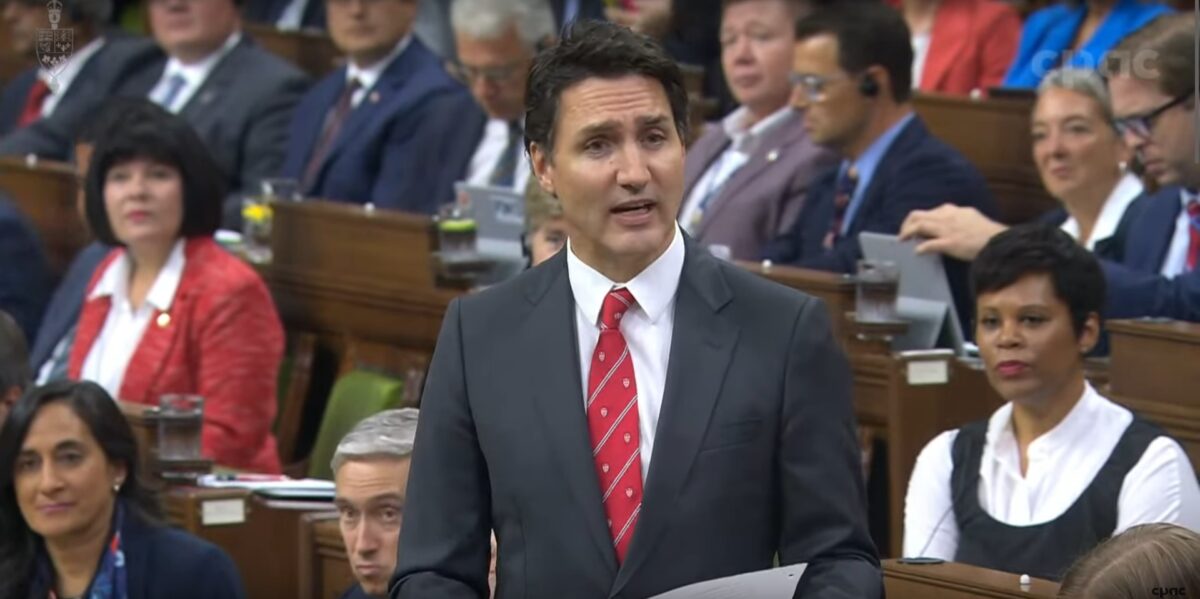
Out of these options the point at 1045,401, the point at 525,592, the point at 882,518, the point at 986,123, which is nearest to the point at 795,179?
the point at 986,123

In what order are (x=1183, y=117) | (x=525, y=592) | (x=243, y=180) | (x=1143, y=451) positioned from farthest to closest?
(x=243, y=180) < (x=1183, y=117) < (x=1143, y=451) < (x=525, y=592)

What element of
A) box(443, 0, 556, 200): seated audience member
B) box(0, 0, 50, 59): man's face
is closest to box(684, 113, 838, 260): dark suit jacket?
box(443, 0, 556, 200): seated audience member

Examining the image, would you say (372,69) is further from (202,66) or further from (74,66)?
(74,66)

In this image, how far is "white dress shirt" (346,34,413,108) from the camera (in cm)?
665

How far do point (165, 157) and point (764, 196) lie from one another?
1.37m

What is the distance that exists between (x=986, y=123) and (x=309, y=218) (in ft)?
5.52

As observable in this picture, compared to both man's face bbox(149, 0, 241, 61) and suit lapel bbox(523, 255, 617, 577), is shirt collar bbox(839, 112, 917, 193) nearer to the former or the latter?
man's face bbox(149, 0, 241, 61)

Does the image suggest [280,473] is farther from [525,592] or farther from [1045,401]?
[525,592]

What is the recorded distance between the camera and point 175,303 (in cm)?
523

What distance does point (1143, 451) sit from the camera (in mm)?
3637

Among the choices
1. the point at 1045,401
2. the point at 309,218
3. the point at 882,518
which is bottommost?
the point at 882,518

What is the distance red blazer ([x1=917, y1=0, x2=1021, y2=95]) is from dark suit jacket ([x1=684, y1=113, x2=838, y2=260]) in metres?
0.89

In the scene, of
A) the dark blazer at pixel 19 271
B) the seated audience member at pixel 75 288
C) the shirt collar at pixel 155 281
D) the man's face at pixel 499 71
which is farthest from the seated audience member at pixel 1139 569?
the dark blazer at pixel 19 271

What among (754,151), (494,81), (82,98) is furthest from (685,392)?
(82,98)
